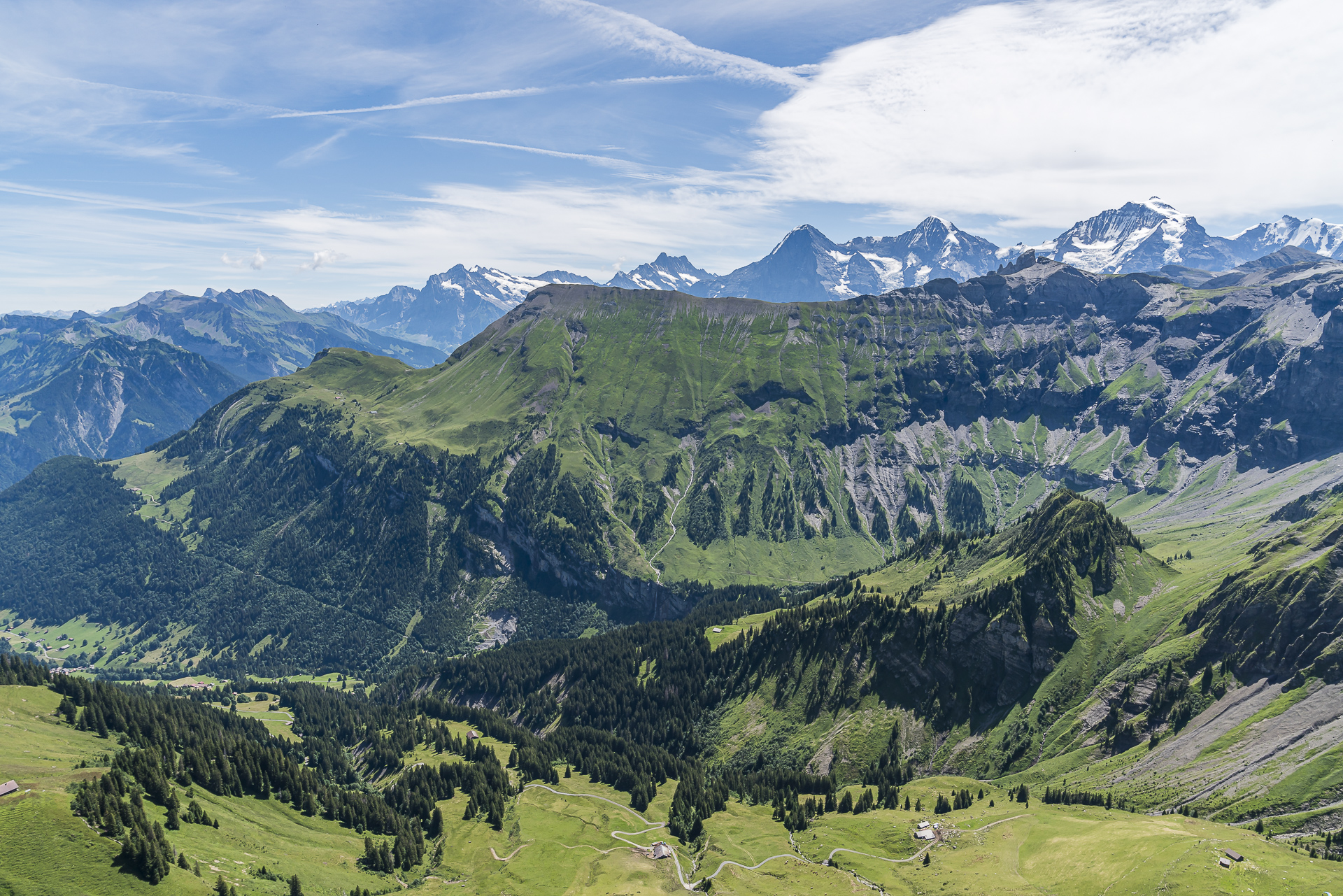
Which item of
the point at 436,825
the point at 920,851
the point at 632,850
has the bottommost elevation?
the point at 632,850

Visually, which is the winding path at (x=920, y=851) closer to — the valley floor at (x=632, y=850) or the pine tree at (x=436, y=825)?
the valley floor at (x=632, y=850)

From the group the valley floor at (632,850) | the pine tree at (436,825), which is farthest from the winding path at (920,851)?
the pine tree at (436,825)

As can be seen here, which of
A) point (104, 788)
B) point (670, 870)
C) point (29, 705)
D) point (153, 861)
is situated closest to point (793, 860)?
point (670, 870)

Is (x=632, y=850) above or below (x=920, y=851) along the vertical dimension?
below

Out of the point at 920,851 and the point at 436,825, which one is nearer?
the point at 920,851

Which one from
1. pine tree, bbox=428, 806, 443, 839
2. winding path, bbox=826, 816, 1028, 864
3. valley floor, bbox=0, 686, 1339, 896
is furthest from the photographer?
pine tree, bbox=428, 806, 443, 839

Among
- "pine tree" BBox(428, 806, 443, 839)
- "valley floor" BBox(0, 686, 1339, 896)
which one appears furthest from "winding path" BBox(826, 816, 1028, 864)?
"pine tree" BBox(428, 806, 443, 839)

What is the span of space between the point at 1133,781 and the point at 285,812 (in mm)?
190743

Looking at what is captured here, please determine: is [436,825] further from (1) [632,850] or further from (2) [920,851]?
(2) [920,851]

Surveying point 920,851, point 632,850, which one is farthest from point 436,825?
point 920,851

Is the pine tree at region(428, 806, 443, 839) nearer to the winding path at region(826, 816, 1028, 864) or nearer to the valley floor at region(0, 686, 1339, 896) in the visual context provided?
the valley floor at region(0, 686, 1339, 896)

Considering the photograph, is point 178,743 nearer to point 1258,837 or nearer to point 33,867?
point 33,867

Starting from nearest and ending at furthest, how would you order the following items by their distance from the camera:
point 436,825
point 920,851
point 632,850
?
point 920,851 < point 632,850 < point 436,825

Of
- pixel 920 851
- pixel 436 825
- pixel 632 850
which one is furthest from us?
pixel 436 825
